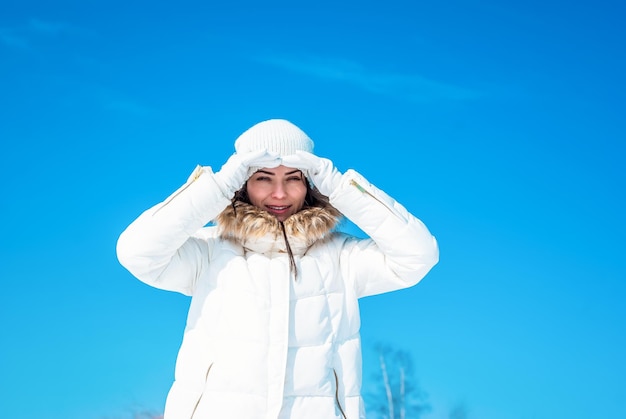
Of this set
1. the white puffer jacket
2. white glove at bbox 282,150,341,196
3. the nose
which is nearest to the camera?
the white puffer jacket

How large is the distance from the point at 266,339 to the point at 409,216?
0.83m

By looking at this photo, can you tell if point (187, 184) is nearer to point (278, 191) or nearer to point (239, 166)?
point (239, 166)

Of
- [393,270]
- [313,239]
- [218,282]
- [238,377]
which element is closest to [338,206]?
[313,239]

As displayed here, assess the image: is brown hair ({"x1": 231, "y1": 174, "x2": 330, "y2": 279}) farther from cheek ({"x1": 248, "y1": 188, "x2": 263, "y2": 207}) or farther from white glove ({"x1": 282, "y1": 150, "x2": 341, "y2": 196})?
white glove ({"x1": 282, "y1": 150, "x2": 341, "y2": 196})

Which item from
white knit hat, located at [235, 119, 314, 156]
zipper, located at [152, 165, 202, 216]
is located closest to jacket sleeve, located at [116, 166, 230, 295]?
zipper, located at [152, 165, 202, 216]

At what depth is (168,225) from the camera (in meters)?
2.92

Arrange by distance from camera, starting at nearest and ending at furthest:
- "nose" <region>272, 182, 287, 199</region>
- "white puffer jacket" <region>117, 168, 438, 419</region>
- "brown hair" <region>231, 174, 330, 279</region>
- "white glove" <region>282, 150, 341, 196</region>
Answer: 1. "white puffer jacket" <region>117, 168, 438, 419</region>
2. "white glove" <region>282, 150, 341, 196</region>
3. "nose" <region>272, 182, 287, 199</region>
4. "brown hair" <region>231, 174, 330, 279</region>

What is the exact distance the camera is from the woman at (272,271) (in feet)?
9.55

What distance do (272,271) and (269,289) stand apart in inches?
3.2

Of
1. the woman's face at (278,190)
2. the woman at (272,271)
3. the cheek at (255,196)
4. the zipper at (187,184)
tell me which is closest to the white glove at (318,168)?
the woman at (272,271)

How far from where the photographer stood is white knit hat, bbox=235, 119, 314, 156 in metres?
3.28

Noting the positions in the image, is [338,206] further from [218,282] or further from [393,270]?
[218,282]

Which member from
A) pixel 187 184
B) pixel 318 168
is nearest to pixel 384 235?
pixel 318 168

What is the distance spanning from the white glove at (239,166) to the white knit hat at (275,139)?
0.18 m
